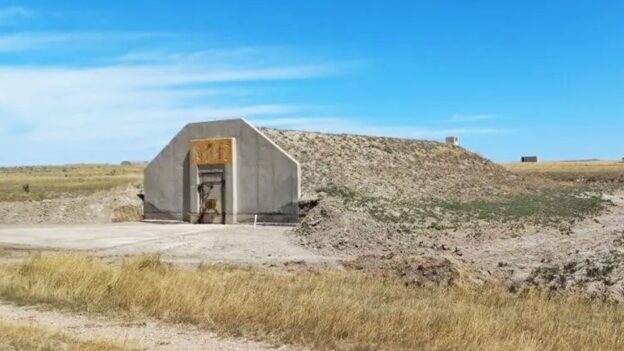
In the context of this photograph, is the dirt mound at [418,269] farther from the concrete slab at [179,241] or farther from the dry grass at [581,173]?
the dry grass at [581,173]

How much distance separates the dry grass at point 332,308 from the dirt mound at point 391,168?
18.9m

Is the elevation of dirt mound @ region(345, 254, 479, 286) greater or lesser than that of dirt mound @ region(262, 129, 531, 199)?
lesser

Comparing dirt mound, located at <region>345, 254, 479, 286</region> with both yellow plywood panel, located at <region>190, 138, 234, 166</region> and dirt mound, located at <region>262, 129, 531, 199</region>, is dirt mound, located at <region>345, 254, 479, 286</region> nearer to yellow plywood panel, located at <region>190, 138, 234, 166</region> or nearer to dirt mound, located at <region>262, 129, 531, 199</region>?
dirt mound, located at <region>262, 129, 531, 199</region>

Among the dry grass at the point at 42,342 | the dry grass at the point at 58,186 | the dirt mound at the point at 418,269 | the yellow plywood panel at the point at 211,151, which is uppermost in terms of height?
the yellow plywood panel at the point at 211,151

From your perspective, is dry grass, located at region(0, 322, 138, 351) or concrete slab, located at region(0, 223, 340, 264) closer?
dry grass, located at region(0, 322, 138, 351)

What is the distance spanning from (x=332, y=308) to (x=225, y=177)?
24875mm

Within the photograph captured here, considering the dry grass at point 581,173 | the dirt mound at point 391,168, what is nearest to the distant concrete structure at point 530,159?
the dry grass at point 581,173

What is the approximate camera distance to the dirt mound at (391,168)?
35688 mm

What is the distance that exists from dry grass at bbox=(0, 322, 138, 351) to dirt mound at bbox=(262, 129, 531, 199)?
77.9 feet

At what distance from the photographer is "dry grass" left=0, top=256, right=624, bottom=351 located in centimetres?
912

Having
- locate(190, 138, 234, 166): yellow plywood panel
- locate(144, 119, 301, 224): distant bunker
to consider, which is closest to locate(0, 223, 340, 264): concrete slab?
locate(144, 119, 301, 224): distant bunker

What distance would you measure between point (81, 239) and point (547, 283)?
18702 mm

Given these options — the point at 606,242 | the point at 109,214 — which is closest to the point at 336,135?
the point at 109,214

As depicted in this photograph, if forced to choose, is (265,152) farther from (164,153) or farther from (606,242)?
(606,242)
